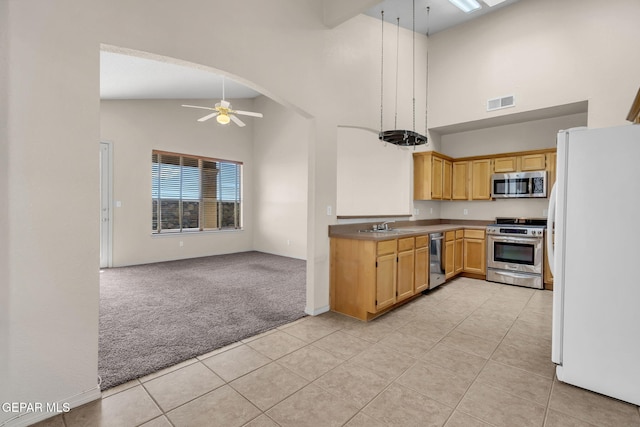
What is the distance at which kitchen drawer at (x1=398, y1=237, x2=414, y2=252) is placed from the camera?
3606 millimetres

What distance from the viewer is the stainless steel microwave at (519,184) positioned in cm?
484

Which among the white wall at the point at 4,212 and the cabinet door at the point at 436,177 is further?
the cabinet door at the point at 436,177

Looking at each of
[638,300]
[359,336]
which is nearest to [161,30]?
[359,336]

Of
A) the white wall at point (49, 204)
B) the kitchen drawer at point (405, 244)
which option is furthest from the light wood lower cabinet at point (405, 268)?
the white wall at point (49, 204)

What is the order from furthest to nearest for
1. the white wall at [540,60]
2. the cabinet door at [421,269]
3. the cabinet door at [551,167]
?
1. the cabinet door at [551,167]
2. the cabinet door at [421,269]
3. the white wall at [540,60]

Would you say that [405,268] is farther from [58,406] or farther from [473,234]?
[58,406]

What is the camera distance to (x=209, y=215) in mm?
7547

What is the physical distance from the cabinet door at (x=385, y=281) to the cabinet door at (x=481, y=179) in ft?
9.77

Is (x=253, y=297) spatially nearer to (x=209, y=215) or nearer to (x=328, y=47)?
(x=328, y=47)

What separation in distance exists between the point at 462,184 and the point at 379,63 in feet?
9.30

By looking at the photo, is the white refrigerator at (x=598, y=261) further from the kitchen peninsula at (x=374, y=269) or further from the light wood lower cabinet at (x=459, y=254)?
the light wood lower cabinet at (x=459, y=254)

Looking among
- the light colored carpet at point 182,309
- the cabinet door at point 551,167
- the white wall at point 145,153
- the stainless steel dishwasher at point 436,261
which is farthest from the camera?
the white wall at point 145,153

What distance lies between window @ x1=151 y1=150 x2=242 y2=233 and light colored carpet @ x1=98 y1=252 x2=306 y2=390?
133 cm

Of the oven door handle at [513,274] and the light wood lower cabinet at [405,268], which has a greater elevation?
the light wood lower cabinet at [405,268]
